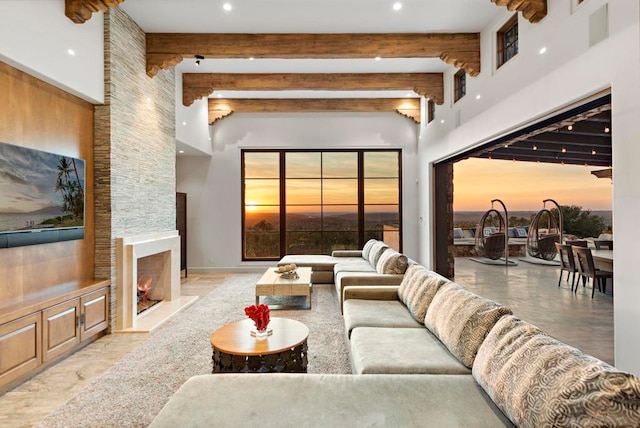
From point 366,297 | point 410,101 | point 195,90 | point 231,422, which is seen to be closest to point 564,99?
point 366,297

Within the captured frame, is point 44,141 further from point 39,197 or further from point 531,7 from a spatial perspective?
point 531,7

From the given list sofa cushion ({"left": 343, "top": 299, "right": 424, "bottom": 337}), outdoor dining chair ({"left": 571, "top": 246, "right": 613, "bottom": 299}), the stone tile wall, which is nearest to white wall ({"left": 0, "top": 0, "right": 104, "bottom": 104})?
the stone tile wall

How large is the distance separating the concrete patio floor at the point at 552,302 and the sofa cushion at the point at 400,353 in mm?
2172

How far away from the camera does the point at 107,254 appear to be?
413 centimetres

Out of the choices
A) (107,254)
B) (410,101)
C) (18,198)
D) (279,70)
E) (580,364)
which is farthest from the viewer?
(410,101)

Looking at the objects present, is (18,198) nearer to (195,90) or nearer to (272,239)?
(195,90)

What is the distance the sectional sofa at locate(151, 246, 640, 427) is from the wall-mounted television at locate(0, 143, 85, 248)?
2.31 m

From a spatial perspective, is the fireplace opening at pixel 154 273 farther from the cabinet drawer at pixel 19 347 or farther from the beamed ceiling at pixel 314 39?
the beamed ceiling at pixel 314 39

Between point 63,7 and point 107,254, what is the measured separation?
2.56 metres

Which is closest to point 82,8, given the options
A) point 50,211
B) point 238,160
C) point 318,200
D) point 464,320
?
point 50,211

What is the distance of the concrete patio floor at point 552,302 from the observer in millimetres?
3950

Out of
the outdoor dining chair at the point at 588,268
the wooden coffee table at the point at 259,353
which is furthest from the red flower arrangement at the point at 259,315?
the outdoor dining chair at the point at 588,268

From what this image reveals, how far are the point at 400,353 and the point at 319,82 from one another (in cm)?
540

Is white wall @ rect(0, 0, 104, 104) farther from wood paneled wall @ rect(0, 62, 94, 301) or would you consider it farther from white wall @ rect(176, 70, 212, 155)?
white wall @ rect(176, 70, 212, 155)
